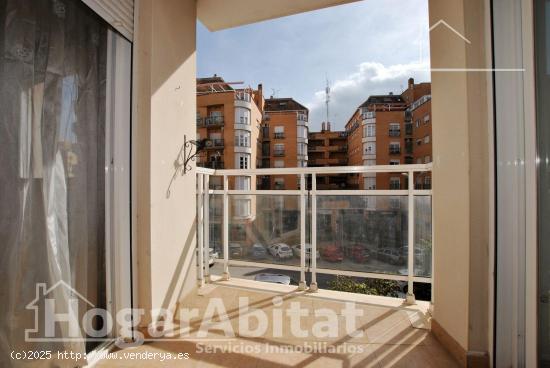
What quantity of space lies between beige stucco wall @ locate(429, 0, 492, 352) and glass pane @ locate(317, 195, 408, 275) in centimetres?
57

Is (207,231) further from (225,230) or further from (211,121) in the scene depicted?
(211,121)

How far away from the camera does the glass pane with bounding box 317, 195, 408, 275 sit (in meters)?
2.14

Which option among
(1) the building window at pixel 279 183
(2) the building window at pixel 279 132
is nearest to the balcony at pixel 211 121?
(2) the building window at pixel 279 132

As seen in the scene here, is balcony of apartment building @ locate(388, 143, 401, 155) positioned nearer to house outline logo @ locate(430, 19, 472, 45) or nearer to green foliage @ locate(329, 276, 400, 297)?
green foliage @ locate(329, 276, 400, 297)

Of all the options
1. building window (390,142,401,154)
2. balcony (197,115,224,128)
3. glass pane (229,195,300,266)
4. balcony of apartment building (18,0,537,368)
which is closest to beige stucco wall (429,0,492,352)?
balcony of apartment building (18,0,537,368)

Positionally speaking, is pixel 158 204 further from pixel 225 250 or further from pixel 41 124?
pixel 225 250

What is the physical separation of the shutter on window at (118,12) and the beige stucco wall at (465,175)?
1.91 metres

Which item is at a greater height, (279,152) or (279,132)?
(279,132)

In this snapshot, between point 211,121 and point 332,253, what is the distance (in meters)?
21.1

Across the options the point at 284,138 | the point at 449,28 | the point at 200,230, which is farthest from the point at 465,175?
the point at 284,138

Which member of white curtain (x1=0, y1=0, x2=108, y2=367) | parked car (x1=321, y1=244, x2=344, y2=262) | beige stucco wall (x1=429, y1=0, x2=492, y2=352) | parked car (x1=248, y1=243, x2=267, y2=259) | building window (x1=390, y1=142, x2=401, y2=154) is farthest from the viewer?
building window (x1=390, y1=142, x2=401, y2=154)

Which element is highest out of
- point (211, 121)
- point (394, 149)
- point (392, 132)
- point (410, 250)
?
point (211, 121)

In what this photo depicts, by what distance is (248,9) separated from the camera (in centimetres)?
248

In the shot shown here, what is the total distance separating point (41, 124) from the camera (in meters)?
1.10
